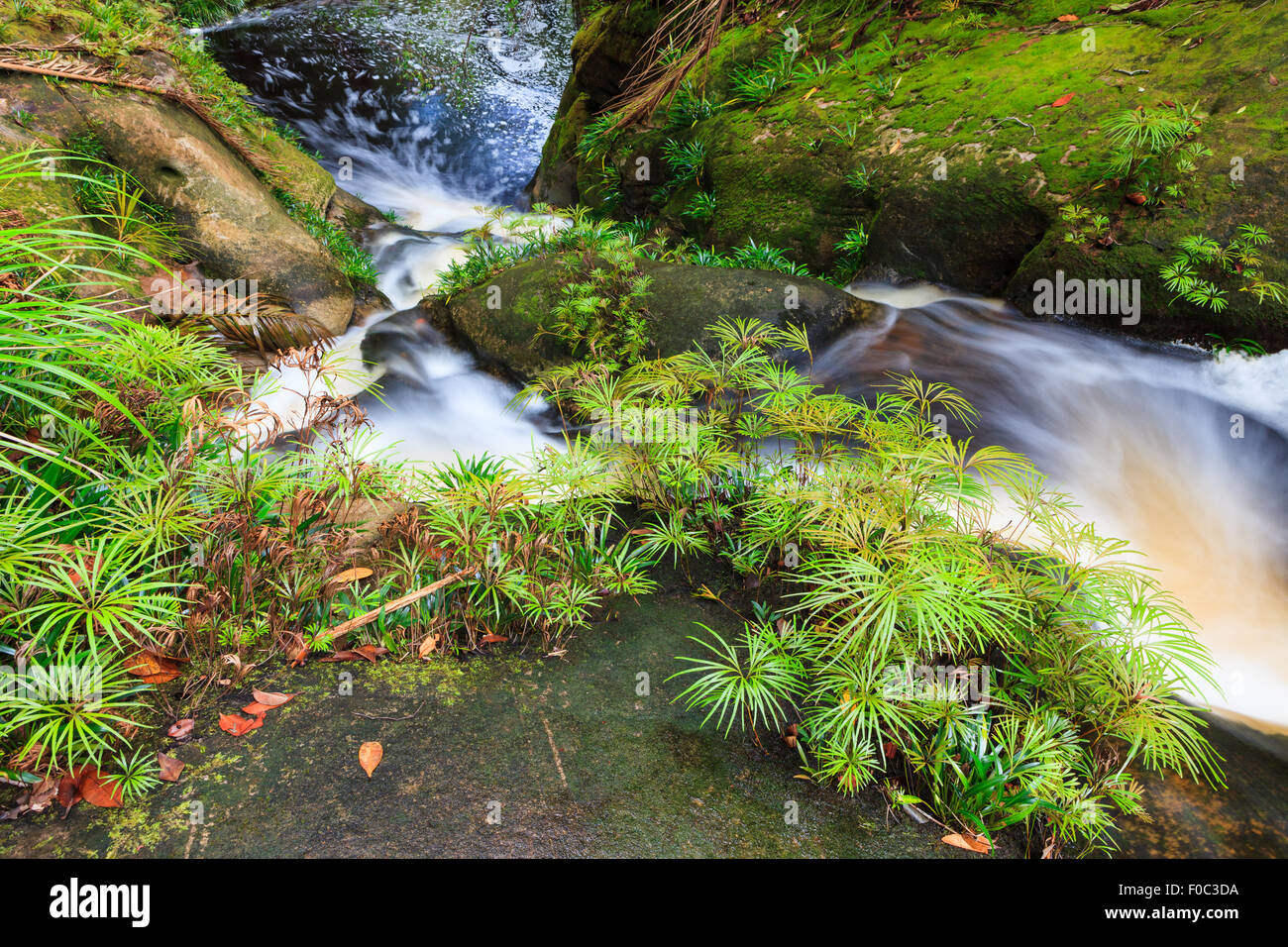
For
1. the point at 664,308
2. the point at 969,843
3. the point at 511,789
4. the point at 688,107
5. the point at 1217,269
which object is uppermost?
the point at 688,107

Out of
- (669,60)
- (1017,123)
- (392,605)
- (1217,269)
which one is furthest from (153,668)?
(669,60)

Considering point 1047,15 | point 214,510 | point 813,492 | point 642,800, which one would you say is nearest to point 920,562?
point 813,492

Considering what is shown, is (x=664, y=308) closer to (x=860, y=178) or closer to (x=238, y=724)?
(x=860, y=178)

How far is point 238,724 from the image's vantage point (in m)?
1.94

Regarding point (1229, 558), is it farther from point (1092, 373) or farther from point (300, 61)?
point (300, 61)

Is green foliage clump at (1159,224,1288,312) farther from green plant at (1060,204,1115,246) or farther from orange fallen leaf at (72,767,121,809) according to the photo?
orange fallen leaf at (72,767,121,809)

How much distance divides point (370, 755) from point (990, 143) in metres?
5.67

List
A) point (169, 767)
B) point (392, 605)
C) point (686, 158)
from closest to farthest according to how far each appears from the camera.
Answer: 1. point (169, 767)
2. point (392, 605)
3. point (686, 158)

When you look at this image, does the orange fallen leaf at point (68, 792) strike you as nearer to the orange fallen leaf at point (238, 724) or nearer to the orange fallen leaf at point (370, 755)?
the orange fallen leaf at point (238, 724)

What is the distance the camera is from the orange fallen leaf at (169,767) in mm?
1737

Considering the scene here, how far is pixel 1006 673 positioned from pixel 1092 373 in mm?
3095

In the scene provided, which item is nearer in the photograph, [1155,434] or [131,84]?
[1155,434]

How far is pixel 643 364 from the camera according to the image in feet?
9.55

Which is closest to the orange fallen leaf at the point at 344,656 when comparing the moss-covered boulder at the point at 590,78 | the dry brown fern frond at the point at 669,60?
the dry brown fern frond at the point at 669,60
